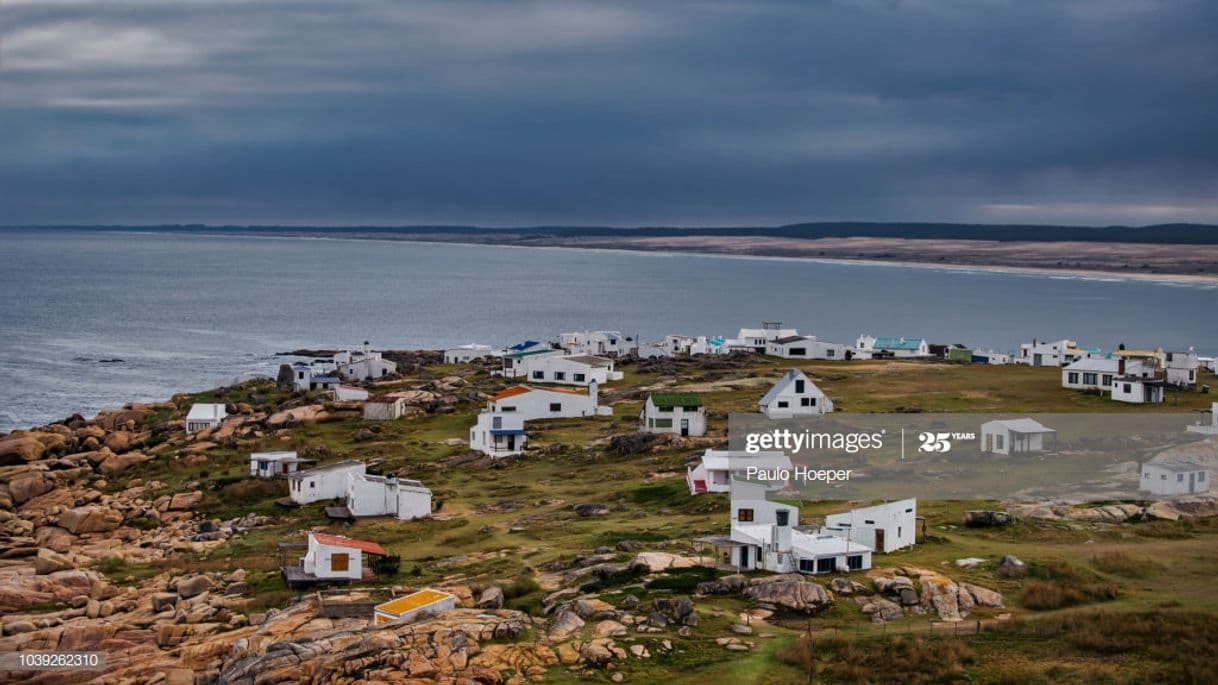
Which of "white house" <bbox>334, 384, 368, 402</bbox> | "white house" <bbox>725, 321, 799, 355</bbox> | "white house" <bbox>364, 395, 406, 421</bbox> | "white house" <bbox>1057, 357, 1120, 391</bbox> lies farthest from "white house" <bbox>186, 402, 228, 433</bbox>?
"white house" <bbox>1057, 357, 1120, 391</bbox>

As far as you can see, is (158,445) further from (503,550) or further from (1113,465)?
(1113,465)

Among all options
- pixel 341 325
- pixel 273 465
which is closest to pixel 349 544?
pixel 273 465

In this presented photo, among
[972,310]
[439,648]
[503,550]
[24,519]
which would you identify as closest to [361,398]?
[24,519]

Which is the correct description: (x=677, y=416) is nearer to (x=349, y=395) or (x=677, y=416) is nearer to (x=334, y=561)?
(x=334, y=561)

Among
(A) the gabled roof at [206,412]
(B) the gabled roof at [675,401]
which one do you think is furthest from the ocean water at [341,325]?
(B) the gabled roof at [675,401]

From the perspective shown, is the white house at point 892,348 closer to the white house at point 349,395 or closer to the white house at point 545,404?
the white house at point 545,404

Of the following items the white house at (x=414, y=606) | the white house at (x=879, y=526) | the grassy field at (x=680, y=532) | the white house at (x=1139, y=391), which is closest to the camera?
the grassy field at (x=680, y=532)
